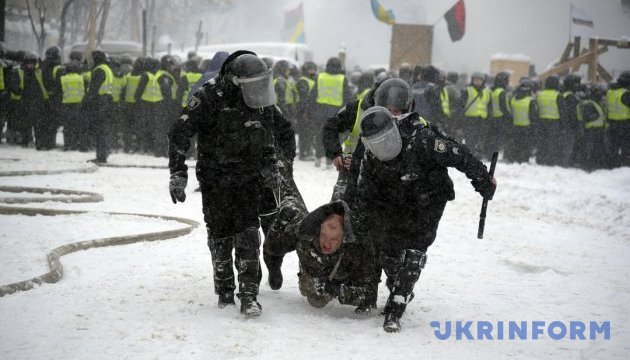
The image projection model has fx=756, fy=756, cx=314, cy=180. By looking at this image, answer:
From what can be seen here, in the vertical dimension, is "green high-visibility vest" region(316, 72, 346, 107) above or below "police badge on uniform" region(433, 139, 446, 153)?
above

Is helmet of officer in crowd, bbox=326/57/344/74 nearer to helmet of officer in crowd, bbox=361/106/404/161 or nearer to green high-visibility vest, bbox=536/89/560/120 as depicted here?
green high-visibility vest, bbox=536/89/560/120

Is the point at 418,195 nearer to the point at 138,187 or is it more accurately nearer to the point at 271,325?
the point at 271,325

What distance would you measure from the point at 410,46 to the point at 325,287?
73.5 ft

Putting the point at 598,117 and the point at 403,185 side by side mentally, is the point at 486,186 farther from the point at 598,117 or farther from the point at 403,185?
the point at 598,117

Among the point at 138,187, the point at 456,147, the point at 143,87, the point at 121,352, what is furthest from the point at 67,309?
the point at 143,87

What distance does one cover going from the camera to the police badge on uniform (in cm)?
493

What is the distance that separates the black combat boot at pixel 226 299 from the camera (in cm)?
518

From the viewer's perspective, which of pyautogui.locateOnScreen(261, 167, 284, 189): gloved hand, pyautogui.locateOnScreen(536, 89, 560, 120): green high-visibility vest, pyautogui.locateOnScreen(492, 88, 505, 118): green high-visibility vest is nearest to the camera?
pyautogui.locateOnScreen(261, 167, 284, 189): gloved hand

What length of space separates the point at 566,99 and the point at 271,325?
12.7 m

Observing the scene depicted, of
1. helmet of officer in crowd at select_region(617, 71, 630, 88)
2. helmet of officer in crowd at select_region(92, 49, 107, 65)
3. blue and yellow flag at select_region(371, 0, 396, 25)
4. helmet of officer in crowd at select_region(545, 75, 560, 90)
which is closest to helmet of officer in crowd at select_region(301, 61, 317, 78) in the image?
helmet of officer in crowd at select_region(92, 49, 107, 65)

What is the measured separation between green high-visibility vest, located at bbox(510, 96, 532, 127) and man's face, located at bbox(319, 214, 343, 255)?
1199 centimetres

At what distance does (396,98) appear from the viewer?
5273mm

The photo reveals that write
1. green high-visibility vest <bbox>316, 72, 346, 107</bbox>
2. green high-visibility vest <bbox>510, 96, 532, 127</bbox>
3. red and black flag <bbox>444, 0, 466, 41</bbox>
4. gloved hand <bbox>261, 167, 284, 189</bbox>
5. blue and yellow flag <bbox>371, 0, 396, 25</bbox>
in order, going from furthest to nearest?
blue and yellow flag <bbox>371, 0, 396, 25</bbox>
red and black flag <bbox>444, 0, 466, 41</bbox>
green high-visibility vest <bbox>510, 96, 532, 127</bbox>
green high-visibility vest <bbox>316, 72, 346, 107</bbox>
gloved hand <bbox>261, 167, 284, 189</bbox>

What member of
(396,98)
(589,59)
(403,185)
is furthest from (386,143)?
(589,59)
